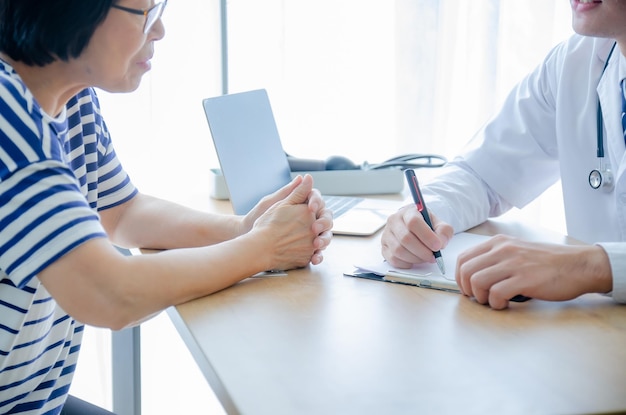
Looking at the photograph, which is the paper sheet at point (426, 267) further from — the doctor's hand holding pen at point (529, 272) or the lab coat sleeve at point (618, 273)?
the lab coat sleeve at point (618, 273)

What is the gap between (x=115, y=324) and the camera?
90cm

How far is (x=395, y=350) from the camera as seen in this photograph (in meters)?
0.83

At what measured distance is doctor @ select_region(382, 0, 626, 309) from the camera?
1.30 metres

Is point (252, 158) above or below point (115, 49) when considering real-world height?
below

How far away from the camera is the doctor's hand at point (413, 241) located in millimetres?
1097

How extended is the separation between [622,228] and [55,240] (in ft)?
3.22

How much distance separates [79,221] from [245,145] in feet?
1.76

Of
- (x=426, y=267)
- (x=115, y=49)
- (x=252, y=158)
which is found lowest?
(x=426, y=267)

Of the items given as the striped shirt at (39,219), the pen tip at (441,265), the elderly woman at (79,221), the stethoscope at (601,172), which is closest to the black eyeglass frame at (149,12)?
the elderly woman at (79,221)

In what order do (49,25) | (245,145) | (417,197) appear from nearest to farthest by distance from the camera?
(49,25) → (417,197) → (245,145)

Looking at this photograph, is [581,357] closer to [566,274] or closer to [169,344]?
[566,274]

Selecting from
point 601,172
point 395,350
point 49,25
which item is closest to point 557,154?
point 601,172

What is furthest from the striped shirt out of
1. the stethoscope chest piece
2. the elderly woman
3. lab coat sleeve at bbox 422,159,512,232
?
the stethoscope chest piece

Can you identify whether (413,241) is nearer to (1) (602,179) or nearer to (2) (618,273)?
(2) (618,273)
